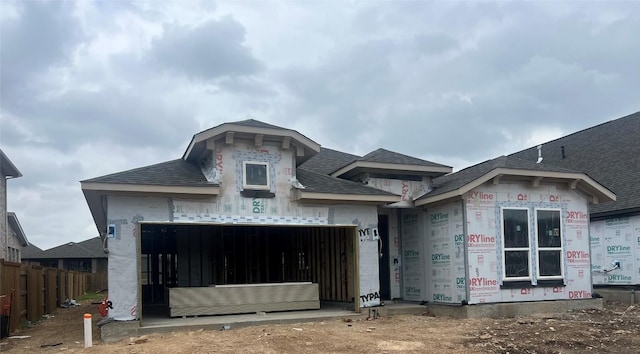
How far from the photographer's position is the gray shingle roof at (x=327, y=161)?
17500 millimetres

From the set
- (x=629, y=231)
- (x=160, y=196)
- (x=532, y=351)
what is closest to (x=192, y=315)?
(x=160, y=196)

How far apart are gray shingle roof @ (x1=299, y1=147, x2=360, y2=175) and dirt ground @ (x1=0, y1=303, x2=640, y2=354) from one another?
585 cm

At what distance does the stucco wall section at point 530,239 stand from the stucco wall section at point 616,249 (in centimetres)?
301

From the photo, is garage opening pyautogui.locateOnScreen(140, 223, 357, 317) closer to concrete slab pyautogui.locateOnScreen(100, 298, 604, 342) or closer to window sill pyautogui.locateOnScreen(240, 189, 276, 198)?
concrete slab pyautogui.locateOnScreen(100, 298, 604, 342)

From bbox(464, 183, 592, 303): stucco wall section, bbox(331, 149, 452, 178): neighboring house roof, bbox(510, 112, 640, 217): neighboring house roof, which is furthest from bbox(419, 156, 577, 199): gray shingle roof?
bbox(510, 112, 640, 217): neighboring house roof

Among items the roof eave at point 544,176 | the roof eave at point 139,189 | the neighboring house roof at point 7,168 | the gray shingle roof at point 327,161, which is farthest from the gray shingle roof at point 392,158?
the neighboring house roof at point 7,168

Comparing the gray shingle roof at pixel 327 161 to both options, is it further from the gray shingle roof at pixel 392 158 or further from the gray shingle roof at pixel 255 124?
the gray shingle roof at pixel 255 124

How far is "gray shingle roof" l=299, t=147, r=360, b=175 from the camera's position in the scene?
689 inches

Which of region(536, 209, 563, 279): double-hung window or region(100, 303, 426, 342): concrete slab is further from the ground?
region(536, 209, 563, 279): double-hung window

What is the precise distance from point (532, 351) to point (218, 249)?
35.4ft

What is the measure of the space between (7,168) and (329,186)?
15.9 meters

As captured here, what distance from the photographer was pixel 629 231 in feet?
56.2

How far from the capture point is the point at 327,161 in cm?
1866

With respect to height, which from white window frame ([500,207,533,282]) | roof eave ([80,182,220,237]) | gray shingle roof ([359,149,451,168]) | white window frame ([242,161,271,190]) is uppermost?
gray shingle roof ([359,149,451,168])
